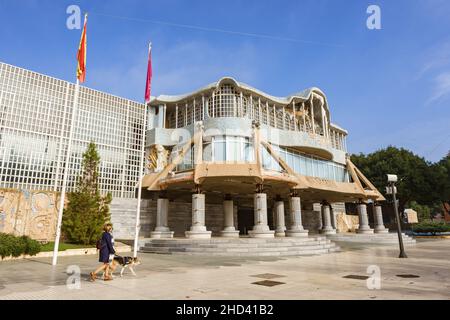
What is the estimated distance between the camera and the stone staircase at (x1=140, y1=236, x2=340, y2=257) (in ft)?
64.1

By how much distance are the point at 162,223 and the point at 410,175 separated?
151 feet

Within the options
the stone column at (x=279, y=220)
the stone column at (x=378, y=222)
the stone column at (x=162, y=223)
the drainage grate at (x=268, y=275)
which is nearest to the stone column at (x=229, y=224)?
the stone column at (x=279, y=220)

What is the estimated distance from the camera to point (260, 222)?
84.0 feet

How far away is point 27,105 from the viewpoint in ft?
96.5

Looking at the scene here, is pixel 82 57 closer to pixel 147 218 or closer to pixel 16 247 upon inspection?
pixel 16 247

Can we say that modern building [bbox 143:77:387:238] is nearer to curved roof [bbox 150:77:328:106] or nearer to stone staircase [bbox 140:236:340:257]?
curved roof [bbox 150:77:328:106]

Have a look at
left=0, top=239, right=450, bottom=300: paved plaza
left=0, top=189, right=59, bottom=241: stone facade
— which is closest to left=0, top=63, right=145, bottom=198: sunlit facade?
left=0, top=189, right=59, bottom=241: stone facade

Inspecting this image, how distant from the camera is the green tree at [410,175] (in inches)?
2076

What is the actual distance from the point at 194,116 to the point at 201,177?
524 inches

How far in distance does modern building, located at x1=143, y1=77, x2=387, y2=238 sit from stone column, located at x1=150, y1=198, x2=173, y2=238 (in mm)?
99

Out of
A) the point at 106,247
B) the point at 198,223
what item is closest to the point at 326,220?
the point at 198,223

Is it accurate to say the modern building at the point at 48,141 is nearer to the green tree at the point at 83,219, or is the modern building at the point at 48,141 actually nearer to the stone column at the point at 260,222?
the green tree at the point at 83,219

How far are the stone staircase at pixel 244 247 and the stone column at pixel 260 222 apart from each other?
310 centimetres
